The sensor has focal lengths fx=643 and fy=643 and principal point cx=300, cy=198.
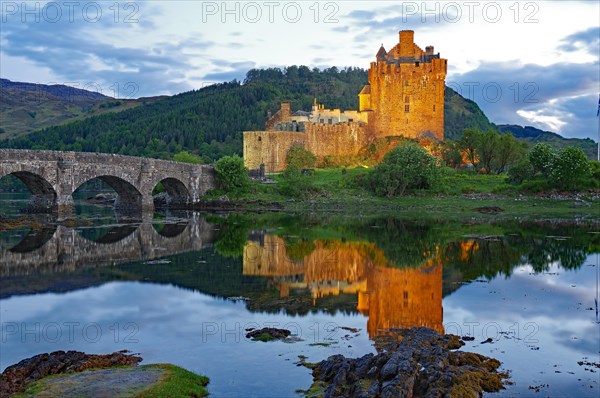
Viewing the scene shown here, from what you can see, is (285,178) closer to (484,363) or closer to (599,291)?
(599,291)

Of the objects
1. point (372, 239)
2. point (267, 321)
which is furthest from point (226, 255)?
point (267, 321)

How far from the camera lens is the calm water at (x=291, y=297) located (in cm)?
1324

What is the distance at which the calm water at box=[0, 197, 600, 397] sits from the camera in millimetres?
13242

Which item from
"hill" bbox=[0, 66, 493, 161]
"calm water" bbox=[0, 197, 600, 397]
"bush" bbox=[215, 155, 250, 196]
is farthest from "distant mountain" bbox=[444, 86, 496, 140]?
"calm water" bbox=[0, 197, 600, 397]

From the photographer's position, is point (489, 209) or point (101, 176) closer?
point (101, 176)

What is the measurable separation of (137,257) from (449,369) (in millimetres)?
17871

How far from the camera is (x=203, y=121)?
123 m

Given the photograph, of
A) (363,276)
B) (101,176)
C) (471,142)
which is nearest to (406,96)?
(471,142)

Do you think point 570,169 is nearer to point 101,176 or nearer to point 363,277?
point 363,277

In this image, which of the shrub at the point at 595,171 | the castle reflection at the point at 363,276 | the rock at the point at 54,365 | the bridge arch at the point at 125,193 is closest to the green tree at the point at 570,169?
the shrub at the point at 595,171

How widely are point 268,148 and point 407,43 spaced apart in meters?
21.6

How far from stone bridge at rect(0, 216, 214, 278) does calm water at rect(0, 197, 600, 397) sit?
0.41ft

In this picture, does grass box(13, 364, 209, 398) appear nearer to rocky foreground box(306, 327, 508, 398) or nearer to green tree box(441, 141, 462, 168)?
rocky foreground box(306, 327, 508, 398)

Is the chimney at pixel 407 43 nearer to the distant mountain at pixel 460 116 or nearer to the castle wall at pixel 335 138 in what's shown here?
the castle wall at pixel 335 138
